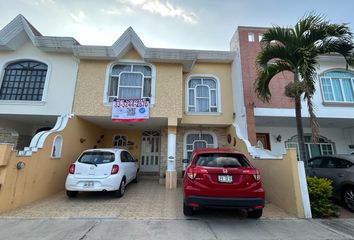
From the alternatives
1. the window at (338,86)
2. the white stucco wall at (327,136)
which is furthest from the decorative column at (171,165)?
the window at (338,86)

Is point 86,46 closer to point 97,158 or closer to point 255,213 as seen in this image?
point 97,158

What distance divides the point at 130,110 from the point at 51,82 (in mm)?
4181

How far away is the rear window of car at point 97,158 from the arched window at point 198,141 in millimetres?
5114

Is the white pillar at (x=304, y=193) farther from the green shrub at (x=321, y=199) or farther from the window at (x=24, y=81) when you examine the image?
the window at (x=24, y=81)

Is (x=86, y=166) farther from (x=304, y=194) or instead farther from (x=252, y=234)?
(x=304, y=194)

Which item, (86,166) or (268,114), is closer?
(86,166)

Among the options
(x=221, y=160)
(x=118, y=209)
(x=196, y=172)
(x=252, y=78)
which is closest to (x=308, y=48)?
(x=252, y=78)

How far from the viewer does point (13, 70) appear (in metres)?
9.13

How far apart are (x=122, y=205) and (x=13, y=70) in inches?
355

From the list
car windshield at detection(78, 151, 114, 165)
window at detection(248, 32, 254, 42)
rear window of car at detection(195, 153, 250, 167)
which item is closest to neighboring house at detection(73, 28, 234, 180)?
window at detection(248, 32, 254, 42)

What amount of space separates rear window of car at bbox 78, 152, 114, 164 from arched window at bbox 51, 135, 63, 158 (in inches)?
56.5

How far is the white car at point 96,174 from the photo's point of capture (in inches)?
236

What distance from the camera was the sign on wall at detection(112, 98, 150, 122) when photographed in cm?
848

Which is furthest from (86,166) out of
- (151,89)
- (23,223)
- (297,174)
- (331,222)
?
(331,222)
